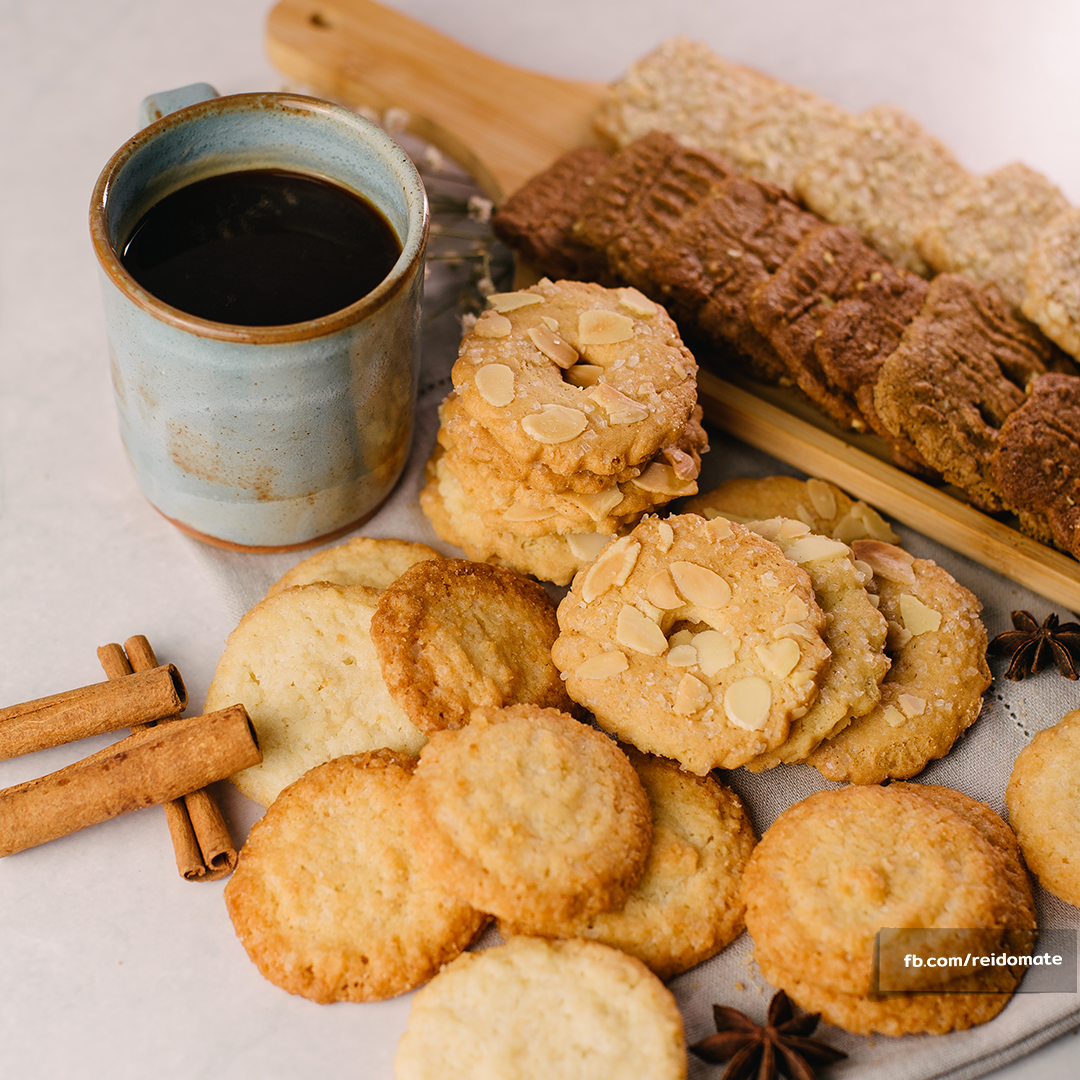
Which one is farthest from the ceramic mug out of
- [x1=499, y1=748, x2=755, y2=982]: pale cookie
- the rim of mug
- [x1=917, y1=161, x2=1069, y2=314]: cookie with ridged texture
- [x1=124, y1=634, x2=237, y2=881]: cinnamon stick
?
[x1=917, y1=161, x2=1069, y2=314]: cookie with ridged texture

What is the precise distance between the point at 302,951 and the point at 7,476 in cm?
143

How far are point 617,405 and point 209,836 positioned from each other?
1131 mm

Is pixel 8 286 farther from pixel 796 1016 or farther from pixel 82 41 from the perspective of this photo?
pixel 796 1016

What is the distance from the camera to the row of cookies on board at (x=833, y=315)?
7.37ft

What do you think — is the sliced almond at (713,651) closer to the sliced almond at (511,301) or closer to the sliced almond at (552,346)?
the sliced almond at (552,346)

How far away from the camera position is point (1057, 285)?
2.46 m

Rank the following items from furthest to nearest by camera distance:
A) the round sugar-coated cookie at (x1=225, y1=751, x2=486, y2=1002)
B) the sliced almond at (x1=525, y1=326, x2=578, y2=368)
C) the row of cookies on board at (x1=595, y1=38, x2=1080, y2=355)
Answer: the row of cookies on board at (x1=595, y1=38, x2=1080, y2=355)
the sliced almond at (x1=525, y1=326, x2=578, y2=368)
the round sugar-coated cookie at (x1=225, y1=751, x2=486, y2=1002)

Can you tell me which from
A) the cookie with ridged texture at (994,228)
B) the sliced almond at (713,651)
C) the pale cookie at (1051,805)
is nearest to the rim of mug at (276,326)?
the sliced almond at (713,651)

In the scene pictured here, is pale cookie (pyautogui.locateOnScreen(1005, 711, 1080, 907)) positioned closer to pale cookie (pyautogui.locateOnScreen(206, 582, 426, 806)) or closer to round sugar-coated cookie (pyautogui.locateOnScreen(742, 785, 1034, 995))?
round sugar-coated cookie (pyautogui.locateOnScreen(742, 785, 1034, 995))

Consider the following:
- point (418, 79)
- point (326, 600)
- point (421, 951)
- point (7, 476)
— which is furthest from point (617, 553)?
point (418, 79)

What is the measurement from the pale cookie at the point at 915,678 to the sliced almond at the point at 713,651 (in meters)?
0.29

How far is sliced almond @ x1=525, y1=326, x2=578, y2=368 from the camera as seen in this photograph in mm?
2117

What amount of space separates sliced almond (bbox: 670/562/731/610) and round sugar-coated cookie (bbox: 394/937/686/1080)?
2.15 ft

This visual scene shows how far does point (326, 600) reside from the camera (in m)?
2.13
